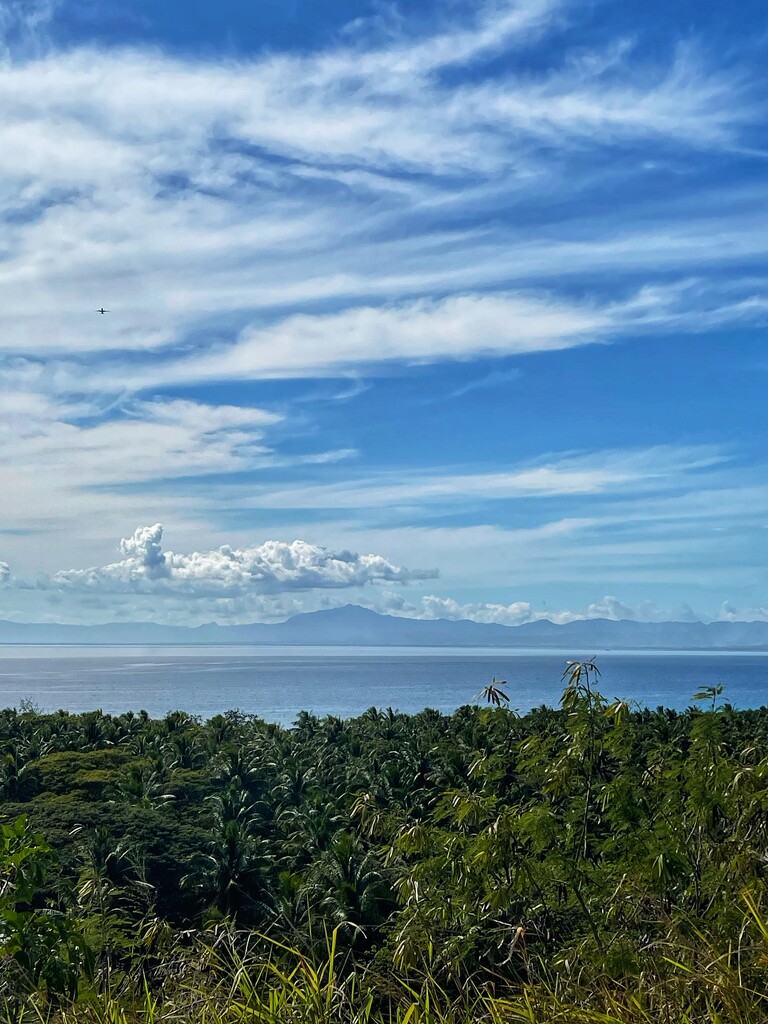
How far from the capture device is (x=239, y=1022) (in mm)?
4508

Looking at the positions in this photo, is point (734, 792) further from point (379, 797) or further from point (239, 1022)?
point (379, 797)

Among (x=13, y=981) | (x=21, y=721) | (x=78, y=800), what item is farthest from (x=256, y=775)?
(x=13, y=981)

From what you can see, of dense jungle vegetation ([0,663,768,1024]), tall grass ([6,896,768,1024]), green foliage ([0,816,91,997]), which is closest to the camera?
tall grass ([6,896,768,1024])

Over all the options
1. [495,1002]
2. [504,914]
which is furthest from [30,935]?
[504,914]

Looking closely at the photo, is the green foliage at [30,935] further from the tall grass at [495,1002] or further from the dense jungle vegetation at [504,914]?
the tall grass at [495,1002]

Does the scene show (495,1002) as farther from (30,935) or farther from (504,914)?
(504,914)

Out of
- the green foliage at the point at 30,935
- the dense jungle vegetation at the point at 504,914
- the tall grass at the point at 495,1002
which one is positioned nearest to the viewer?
the tall grass at the point at 495,1002

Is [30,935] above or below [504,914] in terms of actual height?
above

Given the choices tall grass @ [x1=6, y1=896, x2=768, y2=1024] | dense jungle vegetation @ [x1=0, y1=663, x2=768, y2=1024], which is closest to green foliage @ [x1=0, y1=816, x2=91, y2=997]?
dense jungle vegetation @ [x1=0, y1=663, x2=768, y2=1024]

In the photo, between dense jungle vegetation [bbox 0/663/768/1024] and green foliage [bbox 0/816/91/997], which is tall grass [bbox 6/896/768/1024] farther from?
green foliage [bbox 0/816/91/997]

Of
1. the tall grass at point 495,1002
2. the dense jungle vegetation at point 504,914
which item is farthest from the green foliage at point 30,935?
the tall grass at point 495,1002

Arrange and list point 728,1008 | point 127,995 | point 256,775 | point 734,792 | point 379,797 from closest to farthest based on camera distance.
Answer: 1. point 728,1008
2. point 127,995
3. point 734,792
4. point 379,797
5. point 256,775

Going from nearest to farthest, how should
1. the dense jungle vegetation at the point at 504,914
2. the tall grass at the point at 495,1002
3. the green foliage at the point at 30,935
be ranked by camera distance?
the tall grass at the point at 495,1002, the dense jungle vegetation at the point at 504,914, the green foliage at the point at 30,935

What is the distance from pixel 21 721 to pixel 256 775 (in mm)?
22300
